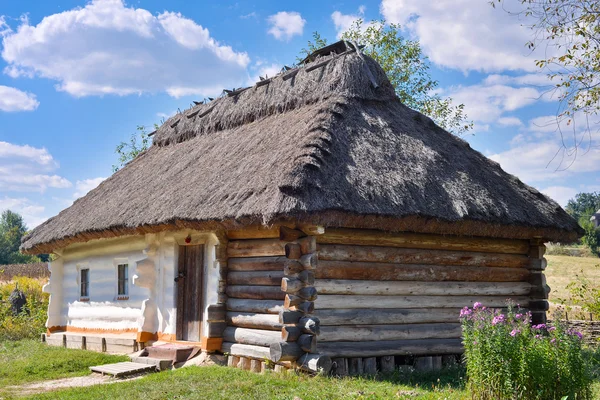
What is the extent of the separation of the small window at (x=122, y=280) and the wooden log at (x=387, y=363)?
6.52 m

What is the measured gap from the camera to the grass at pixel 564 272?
25.9 metres

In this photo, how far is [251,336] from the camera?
419 inches

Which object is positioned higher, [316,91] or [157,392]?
[316,91]

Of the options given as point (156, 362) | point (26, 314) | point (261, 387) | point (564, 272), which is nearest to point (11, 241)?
point (26, 314)

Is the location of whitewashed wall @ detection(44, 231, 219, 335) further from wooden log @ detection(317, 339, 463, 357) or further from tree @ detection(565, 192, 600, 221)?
tree @ detection(565, 192, 600, 221)

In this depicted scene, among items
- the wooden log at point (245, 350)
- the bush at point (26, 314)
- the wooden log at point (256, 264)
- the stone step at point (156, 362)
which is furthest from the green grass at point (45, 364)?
the bush at point (26, 314)

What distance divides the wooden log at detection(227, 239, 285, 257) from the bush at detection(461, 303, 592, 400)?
380 cm

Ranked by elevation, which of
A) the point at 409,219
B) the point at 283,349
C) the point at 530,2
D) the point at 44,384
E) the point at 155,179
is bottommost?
the point at 44,384

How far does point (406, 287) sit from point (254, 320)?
2.52 m

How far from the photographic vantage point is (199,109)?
56.2 ft

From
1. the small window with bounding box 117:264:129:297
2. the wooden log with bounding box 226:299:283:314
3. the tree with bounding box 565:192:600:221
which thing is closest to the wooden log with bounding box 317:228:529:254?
the wooden log with bounding box 226:299:283:314

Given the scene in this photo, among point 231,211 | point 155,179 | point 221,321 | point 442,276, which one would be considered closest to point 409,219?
point 442,276

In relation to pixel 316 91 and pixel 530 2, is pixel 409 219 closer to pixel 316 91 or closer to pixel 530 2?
pixel 316 91

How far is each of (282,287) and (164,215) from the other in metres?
2.89
